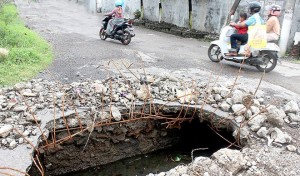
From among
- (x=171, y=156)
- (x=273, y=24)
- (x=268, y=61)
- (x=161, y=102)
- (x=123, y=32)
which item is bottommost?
(x=171, y=156)

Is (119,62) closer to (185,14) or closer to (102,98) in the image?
(102,98)

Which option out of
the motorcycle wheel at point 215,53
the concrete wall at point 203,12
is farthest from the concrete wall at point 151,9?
the motorcycle wheel at point 215,53

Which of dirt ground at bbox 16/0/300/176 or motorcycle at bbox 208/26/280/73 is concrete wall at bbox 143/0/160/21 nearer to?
dirt ground at bbox 16/0/300/176

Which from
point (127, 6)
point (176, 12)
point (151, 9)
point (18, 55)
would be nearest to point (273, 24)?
point (18, 55)

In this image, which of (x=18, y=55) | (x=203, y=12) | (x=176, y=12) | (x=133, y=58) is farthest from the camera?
(x=176, y=12)

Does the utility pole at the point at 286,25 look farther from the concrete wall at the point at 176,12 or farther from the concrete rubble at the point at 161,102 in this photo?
the concrete wall at the point at 176,12

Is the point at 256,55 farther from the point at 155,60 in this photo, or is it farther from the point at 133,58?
the point at 133,58

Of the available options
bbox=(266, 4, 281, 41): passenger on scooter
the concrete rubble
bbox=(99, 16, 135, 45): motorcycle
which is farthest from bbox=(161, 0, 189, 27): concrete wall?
the concrete rubble

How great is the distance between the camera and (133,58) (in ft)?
24.9

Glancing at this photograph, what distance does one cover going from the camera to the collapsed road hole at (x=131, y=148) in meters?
4.85

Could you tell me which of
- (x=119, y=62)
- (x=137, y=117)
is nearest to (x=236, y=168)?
(x=137, y=117)

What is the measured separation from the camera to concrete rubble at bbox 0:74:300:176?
3.58 m

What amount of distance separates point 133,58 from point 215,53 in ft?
7.18

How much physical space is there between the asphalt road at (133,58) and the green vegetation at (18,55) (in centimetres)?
26
